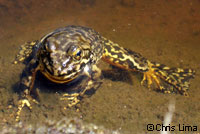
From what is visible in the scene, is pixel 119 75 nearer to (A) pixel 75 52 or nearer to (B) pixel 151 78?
(B) pixel 151 78

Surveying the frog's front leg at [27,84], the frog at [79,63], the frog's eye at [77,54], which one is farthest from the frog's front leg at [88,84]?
the frog's eye at [77,54]

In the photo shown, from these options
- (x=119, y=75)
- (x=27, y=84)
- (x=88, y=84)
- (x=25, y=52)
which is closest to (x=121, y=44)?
(x=119, y=75)

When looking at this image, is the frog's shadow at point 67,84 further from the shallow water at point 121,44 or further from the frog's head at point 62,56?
the frog's head at point 62,56

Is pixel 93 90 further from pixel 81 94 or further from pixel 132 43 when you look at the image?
pixel 132 43

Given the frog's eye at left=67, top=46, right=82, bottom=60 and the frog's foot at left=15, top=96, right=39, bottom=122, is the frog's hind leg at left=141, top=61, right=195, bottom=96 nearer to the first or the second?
the frog's eye at left=67, top=46, right=82, bottom=60

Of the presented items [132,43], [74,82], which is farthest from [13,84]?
[132,43]
